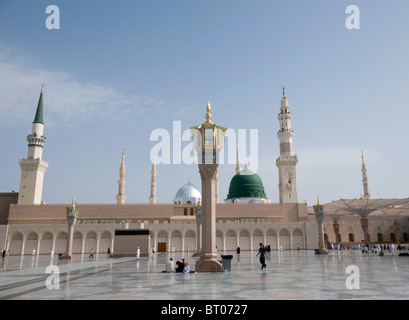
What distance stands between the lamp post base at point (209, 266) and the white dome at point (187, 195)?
43.2 metres

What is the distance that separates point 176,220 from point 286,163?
62.3 feet

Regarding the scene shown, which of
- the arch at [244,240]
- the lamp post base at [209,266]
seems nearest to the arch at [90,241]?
the arch at [244,240]

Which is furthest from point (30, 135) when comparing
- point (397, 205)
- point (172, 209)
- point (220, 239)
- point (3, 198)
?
point (397, 205)

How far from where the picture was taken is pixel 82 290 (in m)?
8.19

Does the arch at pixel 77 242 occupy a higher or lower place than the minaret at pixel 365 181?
lower

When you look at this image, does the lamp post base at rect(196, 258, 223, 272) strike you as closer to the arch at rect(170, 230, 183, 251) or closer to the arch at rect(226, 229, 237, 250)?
the arch at rect(170, 230, 183, 251)

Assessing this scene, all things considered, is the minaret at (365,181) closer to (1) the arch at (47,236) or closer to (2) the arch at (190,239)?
(2) the arch at (190,239)

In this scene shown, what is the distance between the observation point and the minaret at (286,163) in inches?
2020

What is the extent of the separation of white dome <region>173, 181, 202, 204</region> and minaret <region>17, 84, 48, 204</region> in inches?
849

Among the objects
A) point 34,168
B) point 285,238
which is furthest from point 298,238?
point 34,168

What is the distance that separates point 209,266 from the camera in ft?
42.1

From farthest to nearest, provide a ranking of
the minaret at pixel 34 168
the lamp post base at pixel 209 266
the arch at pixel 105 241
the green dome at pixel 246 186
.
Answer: the green dome at pixel 246 186 → the minaret at pixel 34 168 → the arch at pixel 105 241 → the lamp post base at pixel 209 266

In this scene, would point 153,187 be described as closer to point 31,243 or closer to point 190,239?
point 190,239
